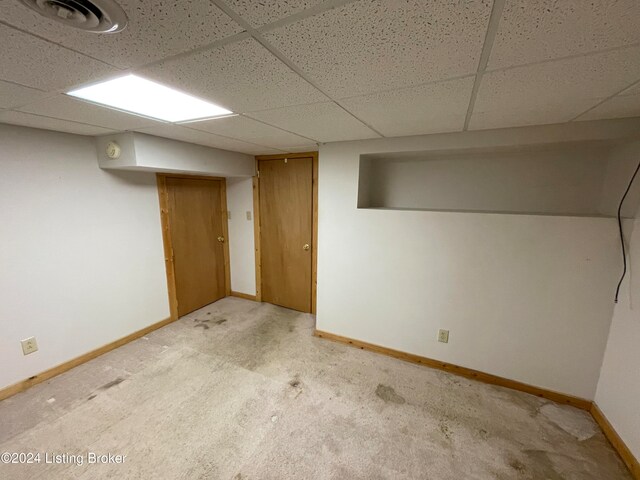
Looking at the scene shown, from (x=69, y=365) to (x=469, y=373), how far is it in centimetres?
366

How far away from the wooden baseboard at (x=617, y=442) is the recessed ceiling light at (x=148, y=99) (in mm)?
3209

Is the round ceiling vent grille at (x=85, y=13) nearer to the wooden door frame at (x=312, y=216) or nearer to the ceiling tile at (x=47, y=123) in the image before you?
the ceiling tile at (x=47, y=123)

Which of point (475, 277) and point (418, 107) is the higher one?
point (418, 107)

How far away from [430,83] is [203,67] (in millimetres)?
945

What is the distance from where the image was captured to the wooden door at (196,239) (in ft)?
10.8

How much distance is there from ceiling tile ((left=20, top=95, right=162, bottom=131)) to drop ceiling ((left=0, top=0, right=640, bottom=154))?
2 centimetres

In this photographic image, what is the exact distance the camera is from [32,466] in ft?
5.09

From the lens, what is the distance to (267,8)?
0.69 m

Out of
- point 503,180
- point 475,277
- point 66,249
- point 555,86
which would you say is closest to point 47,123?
point 66,249

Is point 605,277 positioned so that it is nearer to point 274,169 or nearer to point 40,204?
point 274,169

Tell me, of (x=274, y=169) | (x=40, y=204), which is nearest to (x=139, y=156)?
(x=40, y=204)

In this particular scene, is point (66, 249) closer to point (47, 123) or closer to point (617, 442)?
point (47, 123)

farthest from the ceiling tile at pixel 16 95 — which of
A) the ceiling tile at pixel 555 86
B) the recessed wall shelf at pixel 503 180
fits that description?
the recessed wall shelf at pixel 503 180

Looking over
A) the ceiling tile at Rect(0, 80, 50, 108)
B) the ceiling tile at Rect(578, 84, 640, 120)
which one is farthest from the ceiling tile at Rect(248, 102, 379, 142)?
the ceiling tile at Rect(578, 84, 640, 120)
